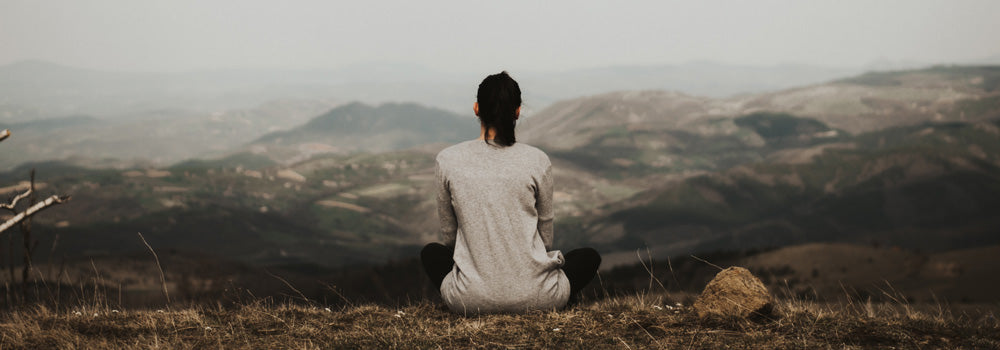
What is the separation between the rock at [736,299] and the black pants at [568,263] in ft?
4.01

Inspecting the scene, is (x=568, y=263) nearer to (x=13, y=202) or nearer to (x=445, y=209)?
(x=445, y=209)

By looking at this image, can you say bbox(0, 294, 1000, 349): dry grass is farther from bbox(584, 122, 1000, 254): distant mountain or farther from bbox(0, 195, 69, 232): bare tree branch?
bbox(584, 122, 1000, 254): distant mountain

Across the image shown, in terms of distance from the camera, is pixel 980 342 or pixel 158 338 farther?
pixel 158 338

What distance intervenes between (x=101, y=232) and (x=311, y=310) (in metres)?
176

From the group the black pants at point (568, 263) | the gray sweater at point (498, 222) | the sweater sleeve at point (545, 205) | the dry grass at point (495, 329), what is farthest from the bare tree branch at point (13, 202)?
the sweater sleeve at point (545, 205)

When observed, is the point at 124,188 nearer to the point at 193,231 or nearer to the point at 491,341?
the point at 193,231

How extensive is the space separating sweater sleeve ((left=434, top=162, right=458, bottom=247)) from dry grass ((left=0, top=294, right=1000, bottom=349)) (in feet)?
2.95

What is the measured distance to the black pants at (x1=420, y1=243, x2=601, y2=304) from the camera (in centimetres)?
714

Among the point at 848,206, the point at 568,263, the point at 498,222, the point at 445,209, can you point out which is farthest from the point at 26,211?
the point at 848,206

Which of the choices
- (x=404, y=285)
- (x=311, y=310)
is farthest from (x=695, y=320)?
(x=404, y=285)

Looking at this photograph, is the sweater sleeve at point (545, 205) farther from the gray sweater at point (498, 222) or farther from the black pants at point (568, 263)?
the black pants at point (568, 263)

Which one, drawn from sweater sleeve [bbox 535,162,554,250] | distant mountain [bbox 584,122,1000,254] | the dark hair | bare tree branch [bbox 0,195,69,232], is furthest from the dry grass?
distant mountain [bbox 584,122,1000,254]

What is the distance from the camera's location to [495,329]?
673 centimetres

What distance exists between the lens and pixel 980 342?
650cm
